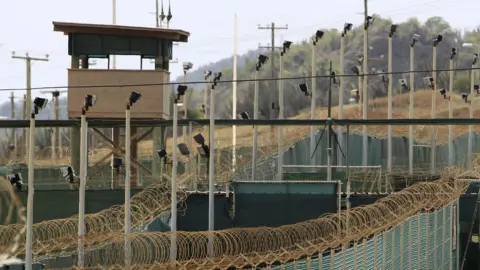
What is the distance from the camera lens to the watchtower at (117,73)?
1366 inches

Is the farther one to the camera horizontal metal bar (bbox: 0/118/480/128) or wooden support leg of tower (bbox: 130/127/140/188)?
wooden support leg of tower (bbox: 130/127/140/188)

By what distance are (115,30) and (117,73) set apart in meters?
1.58

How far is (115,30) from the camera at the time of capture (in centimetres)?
3547

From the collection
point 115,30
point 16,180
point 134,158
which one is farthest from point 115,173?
point 115,30

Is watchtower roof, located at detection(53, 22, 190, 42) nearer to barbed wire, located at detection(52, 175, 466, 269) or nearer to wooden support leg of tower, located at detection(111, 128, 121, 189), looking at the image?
wooden support leg of tower, located at detection(111, 128, 121, 189)

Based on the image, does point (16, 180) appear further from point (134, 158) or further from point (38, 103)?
point (38, 103)

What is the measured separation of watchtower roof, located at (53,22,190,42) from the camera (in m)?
35.1

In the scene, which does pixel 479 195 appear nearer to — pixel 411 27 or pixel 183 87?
pixel 183 87

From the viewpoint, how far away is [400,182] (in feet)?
114

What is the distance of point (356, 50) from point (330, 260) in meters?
161

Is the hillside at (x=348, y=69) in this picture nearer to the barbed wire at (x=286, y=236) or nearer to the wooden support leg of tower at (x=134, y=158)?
the wooden support leg of tower at (x=134, y=158)

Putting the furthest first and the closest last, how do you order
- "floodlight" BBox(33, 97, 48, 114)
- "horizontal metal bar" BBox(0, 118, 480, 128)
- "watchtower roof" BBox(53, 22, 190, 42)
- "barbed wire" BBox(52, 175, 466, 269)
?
"watchtower roof" BBox(53, 22, 190, 42) → "horizontal metal bar" BBox(0, 118, 480, 128) → "floodlight" BBox(33, 97, 48, 114) → "barbed wire" BBox(52, 175, 466, 269)

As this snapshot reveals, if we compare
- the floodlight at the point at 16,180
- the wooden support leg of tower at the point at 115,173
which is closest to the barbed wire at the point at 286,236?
the floodlight at the point at 16,180

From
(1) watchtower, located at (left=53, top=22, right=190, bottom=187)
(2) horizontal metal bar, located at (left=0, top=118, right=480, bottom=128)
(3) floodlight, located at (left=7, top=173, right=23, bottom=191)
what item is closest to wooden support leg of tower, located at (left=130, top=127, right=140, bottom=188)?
(1) watchtower, located at (left=53, top=22, right=190, bottom=187)
